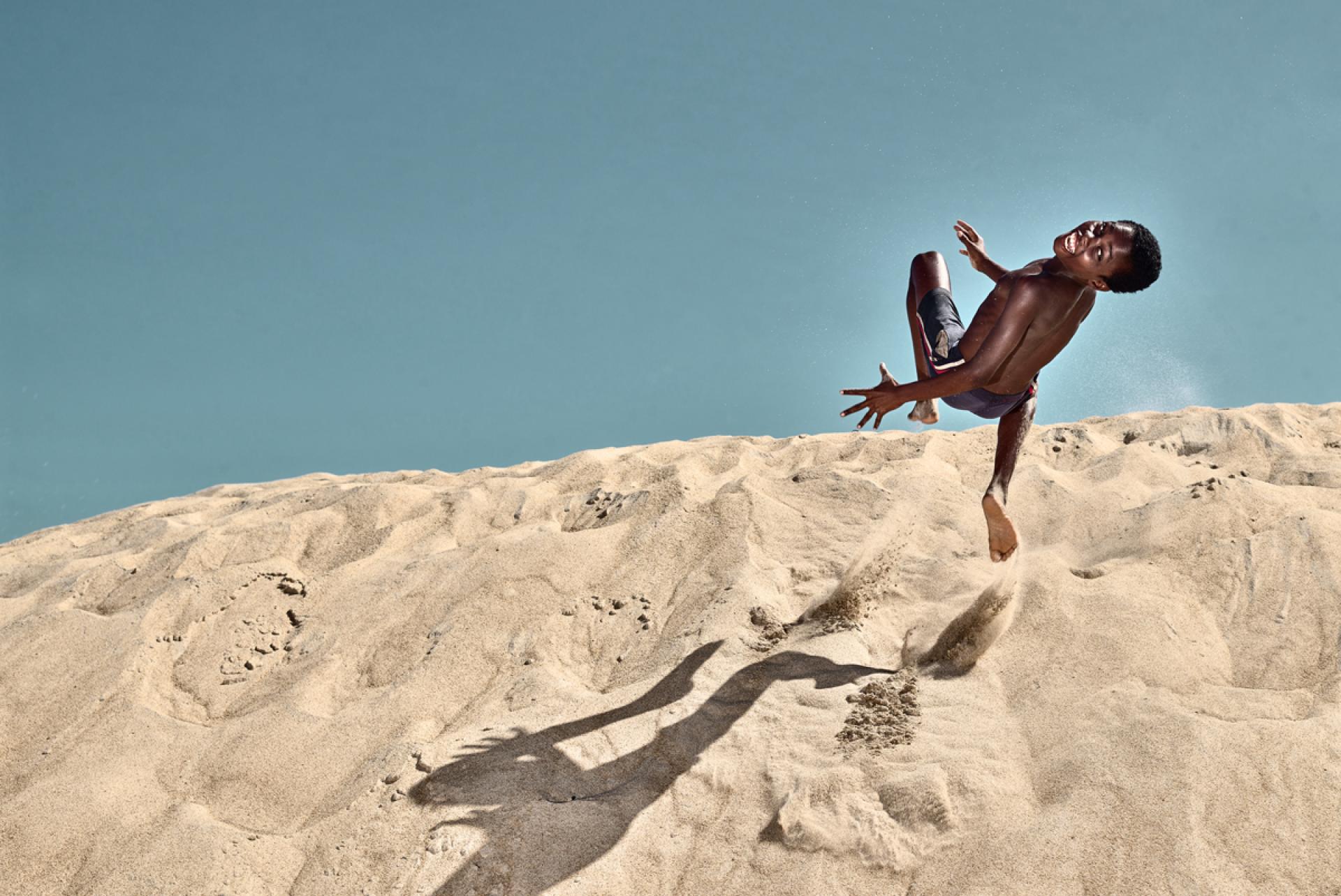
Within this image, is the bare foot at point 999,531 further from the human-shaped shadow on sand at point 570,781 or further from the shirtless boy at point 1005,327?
the human-shaped shadow on sand at point 570,781

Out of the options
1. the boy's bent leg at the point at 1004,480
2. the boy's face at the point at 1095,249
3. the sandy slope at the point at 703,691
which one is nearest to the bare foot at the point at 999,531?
the boy's bent leg at the point at 1004,480

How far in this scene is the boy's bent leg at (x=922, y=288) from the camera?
367 centimetres

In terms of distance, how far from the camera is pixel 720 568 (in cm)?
440

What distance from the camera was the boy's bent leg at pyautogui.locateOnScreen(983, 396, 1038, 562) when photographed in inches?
140

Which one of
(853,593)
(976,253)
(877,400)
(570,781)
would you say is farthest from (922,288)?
(570,781)

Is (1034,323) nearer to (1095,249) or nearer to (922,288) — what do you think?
(1095,249)

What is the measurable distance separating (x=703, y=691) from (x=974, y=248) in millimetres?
2209

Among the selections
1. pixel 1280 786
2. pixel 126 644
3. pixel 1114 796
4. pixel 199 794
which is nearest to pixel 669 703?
pixel 1114 796

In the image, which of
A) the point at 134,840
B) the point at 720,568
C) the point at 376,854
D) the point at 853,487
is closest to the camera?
the point at 376,854

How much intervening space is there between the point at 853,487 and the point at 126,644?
3.89m

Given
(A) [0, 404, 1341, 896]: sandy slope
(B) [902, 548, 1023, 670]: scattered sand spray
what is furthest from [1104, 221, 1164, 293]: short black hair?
(A) [0, 404, 1341, 896]: sandy slope

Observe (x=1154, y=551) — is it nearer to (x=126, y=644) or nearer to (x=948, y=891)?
(x=948, y=891)

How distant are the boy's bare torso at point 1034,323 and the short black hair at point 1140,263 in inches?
5.0

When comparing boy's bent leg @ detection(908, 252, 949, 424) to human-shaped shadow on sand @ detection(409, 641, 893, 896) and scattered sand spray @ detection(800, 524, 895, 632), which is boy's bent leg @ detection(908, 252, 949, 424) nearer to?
scattered sand spray @ detection(800, 524, 895, 632)
